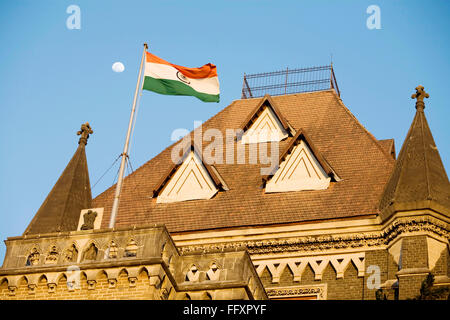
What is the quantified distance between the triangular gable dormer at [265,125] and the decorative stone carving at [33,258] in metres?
10.4

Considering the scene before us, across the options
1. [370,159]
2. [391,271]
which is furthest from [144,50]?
[391,271]

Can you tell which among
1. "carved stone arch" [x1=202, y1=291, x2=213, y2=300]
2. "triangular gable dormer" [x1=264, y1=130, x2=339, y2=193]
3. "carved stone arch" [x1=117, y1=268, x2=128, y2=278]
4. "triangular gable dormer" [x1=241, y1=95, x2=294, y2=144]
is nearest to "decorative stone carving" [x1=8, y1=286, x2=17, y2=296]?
"carved stone arch" [x1=117, y1=268, x2=128, y2=278]

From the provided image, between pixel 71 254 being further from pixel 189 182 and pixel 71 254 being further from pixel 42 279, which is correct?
pixel 189 182

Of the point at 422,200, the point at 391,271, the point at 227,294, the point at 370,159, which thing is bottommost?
the point at 227,294

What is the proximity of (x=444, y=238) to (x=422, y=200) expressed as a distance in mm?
982

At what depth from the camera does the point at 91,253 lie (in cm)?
1734

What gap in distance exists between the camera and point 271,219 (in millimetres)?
23547

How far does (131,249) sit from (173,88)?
25.1 ft

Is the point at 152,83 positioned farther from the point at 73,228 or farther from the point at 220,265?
the point at 220,265

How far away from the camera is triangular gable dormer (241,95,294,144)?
26859 millimetres

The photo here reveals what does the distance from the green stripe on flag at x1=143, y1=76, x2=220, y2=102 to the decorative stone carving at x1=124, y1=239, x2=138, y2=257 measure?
7.14 m

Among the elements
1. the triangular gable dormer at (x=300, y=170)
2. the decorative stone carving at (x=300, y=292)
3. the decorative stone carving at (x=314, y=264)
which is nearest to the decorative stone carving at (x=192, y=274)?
the decorative stone carving at (x=300, y=292)

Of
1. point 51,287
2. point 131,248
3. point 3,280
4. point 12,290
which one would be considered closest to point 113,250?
point 131,248

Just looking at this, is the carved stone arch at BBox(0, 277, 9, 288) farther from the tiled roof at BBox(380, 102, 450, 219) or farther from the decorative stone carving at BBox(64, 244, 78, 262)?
the tiled roof at BBox(380, 102, 450, 219)
